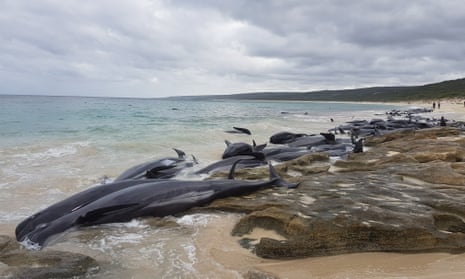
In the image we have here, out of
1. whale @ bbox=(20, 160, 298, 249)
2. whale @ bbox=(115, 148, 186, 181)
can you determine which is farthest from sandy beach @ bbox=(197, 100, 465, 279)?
whale @ bbox=(115, 148, 186, 181)

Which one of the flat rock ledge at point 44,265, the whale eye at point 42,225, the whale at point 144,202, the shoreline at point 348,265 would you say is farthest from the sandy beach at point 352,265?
the whale eye at point 42,225

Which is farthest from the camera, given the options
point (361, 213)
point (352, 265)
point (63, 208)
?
point (63, 208)

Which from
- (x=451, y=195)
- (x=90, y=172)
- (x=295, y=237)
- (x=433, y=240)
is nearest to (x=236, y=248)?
(x=295, y=237)

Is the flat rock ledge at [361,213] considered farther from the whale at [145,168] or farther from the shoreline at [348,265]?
the whale at [145,168]

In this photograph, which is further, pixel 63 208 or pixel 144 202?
pixel 63 208

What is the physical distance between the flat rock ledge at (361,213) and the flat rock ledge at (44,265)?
6.01 feet

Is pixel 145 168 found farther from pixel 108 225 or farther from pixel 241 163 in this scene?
pixel 108 225

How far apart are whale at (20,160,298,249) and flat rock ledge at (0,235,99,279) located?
121 cm

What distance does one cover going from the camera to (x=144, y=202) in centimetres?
621

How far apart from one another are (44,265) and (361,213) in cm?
366

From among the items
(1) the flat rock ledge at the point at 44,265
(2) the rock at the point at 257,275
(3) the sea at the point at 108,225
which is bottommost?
(3) the sea at the point at 108,225

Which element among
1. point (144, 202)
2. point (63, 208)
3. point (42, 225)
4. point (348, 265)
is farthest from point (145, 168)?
point (348, 265)

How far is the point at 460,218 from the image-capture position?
5.09 meters

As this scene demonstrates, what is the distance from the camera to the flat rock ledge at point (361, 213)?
4520 millimetres
